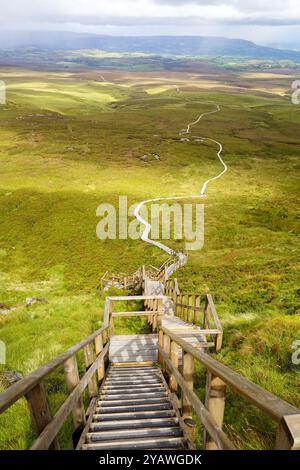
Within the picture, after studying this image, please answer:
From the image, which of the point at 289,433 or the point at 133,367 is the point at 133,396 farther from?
the point at 289,433

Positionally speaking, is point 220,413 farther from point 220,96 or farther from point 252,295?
point 220,96

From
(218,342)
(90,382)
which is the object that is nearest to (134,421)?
(90,382)

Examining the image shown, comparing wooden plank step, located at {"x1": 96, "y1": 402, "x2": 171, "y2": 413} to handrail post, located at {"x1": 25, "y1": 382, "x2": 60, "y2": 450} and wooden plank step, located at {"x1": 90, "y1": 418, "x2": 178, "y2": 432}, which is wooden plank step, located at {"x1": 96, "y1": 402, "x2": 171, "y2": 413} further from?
handrail post, located at {"x1": 25, "y1": 382, "x2": 60, "y2": 450}

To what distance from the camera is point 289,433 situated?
1942 millimetres

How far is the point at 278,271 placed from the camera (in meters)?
22.1

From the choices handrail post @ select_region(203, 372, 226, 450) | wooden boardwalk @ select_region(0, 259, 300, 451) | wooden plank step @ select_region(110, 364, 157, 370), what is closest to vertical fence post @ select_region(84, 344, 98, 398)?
wooden boardwalk @ select_region(0, 259, 300, 451)

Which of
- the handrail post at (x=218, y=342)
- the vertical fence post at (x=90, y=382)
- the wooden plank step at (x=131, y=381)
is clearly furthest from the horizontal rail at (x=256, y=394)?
the handrail post at (x=218, y=342)

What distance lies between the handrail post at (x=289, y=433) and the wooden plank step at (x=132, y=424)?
298 centimetres

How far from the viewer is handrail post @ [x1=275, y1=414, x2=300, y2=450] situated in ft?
6.21

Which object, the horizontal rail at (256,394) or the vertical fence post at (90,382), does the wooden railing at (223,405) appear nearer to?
the horizontal rail at (256,394)

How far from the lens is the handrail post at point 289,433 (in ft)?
6.21

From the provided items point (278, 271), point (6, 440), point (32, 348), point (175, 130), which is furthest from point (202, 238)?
point (175, 130)

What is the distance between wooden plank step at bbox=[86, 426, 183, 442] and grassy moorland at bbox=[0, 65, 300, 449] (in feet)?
3.02
